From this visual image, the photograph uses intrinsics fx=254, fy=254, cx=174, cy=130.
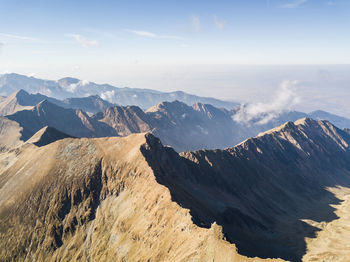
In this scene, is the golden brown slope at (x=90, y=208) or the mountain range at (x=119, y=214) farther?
the mountain range at (x=119, y=214)

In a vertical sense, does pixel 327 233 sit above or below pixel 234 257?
below

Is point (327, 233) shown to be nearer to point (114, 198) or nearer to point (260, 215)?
point (260, 215)

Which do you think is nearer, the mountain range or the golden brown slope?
the golden brown slope

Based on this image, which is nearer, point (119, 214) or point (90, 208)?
point (119, 214)

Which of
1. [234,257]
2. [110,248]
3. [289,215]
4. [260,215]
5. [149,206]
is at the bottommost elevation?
[289,215]

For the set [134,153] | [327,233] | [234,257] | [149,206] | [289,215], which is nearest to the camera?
[234,257]

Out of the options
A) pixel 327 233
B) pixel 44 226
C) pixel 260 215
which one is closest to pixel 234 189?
pixel 260 215

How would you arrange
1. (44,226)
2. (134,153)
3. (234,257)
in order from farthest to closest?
(134,153), (44,226), (234,257)

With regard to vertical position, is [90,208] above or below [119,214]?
below
